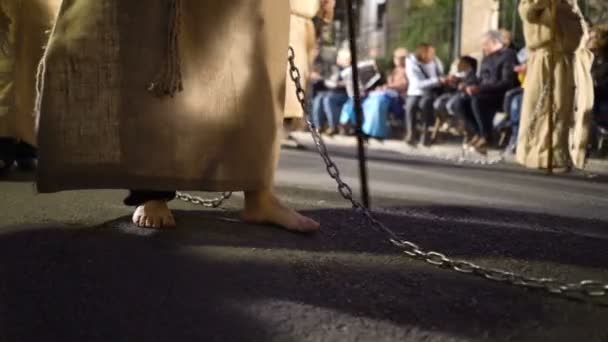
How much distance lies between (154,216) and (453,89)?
786cm

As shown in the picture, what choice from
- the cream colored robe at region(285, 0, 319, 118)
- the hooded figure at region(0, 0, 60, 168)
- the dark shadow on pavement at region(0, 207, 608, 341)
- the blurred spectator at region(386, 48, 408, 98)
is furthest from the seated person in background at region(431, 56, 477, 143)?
the dark shadow on pavement at region(0, 207, 608, 341)

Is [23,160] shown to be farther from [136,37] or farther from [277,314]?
[277,314]

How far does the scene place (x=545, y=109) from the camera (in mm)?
6961

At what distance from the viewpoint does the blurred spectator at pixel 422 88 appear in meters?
10.3

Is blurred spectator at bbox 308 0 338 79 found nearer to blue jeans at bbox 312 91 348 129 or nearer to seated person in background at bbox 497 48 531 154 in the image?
blue jeans at bbox 312 91 348 129

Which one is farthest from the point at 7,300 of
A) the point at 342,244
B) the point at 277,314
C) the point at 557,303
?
the point at 557,303

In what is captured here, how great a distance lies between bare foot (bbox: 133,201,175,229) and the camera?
2912 millimetres

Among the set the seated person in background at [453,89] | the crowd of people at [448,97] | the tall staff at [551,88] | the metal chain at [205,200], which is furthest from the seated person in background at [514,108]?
the metal chain at [205,200]

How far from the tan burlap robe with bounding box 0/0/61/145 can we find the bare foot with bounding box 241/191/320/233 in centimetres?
203

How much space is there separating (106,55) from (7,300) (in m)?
1.03

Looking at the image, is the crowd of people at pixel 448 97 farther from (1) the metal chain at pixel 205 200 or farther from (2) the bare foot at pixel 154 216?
(2) the bare foot at pixel 154 216

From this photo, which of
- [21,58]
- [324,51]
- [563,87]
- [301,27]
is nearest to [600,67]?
[563,87]

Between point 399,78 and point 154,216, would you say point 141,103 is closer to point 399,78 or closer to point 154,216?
point 154,216

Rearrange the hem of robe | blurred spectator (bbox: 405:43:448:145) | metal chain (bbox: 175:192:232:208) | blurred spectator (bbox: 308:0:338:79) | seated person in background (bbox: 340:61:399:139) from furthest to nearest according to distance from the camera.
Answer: blurred spectator (bbox: 308:0:338:79)
seated person in background (bbox: 340:61:399:139)
blurred spectator (bbox: 405:43:448:145)
metal chain (bbox: 175:192:232:208)
the hem of robe
